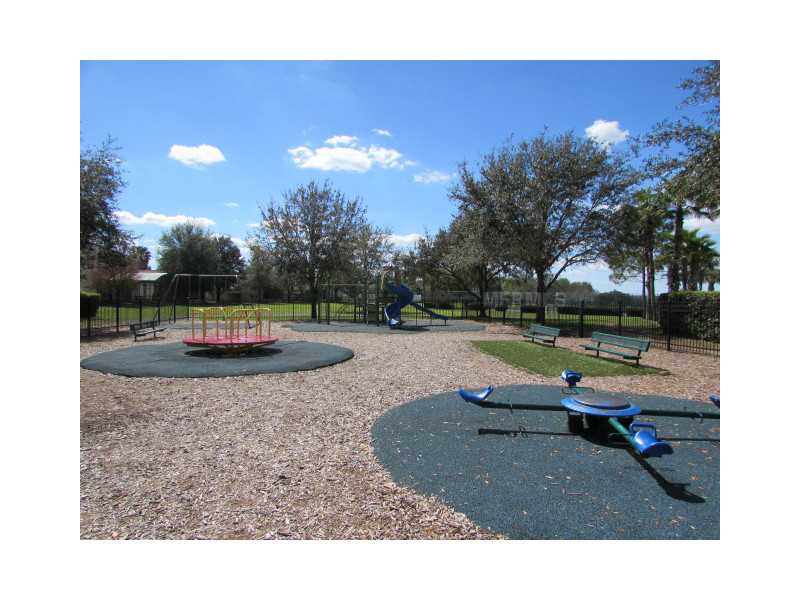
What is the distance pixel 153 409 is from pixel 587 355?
10.2 meters

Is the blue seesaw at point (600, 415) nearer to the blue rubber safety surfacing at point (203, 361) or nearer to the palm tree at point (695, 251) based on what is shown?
the blue rubber safety surfacing at point (203, 361)

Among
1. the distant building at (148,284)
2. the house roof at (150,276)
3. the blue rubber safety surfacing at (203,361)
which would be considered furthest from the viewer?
the house roof at (150,276)

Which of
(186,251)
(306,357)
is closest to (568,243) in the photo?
(306,357)

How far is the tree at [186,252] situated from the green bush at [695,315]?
46972 mm

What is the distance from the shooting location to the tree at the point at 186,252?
4800 centimetres

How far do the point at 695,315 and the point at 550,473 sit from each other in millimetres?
15243

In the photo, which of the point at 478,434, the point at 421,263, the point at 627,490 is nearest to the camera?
the point at 627,490

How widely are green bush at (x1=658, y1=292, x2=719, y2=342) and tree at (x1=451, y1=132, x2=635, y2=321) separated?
216 inches

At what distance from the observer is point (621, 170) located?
20438mm

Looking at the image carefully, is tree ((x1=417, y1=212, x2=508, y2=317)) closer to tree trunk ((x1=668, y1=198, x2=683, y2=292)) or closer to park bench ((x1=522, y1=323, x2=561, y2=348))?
park bench ((x1=522, y1=323, x2=561, y2=348))

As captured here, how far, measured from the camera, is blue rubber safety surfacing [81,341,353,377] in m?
8.45

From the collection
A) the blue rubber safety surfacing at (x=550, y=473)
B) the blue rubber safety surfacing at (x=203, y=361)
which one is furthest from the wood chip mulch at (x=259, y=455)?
the blue rubber safety surfacing at (x=203, y=361)
